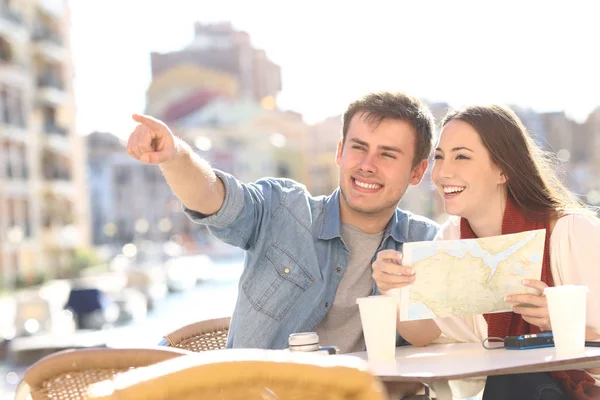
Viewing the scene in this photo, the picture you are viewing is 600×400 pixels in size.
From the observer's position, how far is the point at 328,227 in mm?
2012

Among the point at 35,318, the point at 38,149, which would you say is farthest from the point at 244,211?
the point at 38,149

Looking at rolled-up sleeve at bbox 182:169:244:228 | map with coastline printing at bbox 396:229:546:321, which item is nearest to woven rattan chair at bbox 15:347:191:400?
map with coastline printing at bbox 396:229:546:321

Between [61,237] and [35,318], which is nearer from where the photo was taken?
[35,318]

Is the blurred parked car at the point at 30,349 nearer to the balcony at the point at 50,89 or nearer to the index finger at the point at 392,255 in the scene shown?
the index finger at the point at 392,255

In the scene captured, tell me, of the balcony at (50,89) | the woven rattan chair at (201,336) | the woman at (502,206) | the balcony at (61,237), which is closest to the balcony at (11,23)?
the balcony at (50,89)

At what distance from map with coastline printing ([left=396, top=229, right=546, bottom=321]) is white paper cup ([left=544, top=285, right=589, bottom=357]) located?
131mm

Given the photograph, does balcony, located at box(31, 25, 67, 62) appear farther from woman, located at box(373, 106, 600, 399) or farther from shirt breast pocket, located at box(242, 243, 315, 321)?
woman, located at box(373, 106, 600, 399)

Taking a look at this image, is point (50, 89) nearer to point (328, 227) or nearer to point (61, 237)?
point (61, 237)

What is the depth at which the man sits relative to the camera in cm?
193

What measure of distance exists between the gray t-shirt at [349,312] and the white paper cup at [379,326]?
427 mm

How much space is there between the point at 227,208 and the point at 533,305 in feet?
2.16

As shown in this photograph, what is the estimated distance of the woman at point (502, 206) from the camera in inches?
66.6

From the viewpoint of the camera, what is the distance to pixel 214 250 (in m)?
52.8

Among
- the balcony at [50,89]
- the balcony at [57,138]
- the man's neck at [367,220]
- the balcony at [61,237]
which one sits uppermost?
the balcony at [50,89]
